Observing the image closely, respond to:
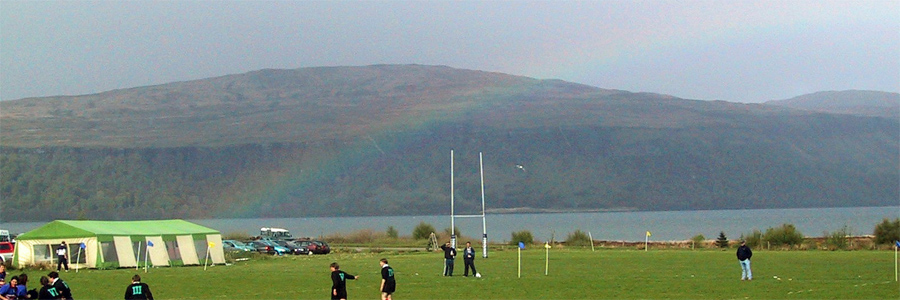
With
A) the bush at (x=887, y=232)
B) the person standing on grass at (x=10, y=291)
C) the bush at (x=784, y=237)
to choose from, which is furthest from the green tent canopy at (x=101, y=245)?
the bush at (x=887, y=232)

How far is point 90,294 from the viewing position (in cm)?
3002

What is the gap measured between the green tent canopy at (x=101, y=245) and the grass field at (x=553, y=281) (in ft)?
6.77

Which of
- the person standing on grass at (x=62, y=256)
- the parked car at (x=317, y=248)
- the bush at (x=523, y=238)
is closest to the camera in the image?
the person standing on grass at (x=62, y=256)

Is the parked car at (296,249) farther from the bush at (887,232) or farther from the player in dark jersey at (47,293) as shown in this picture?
the player in dark jersey at (47,293)

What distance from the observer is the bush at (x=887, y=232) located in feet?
212

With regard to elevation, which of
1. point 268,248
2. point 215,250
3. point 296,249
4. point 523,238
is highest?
point 215,250

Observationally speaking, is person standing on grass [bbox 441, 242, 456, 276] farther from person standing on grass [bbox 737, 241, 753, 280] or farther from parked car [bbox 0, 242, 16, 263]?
parked car [bbox 0, 242, 16, 263]

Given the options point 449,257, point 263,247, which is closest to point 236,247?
point 263,247

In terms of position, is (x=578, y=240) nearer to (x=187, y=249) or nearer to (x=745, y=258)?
(x=187, y=249)

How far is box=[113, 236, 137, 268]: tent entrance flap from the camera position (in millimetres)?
45625

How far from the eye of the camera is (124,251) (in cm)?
4588

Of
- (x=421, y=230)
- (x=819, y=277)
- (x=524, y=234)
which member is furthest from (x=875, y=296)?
(x=421, y=230)

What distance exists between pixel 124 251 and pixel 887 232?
44.4 meters

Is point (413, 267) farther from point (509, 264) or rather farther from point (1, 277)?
point (1, 277)
